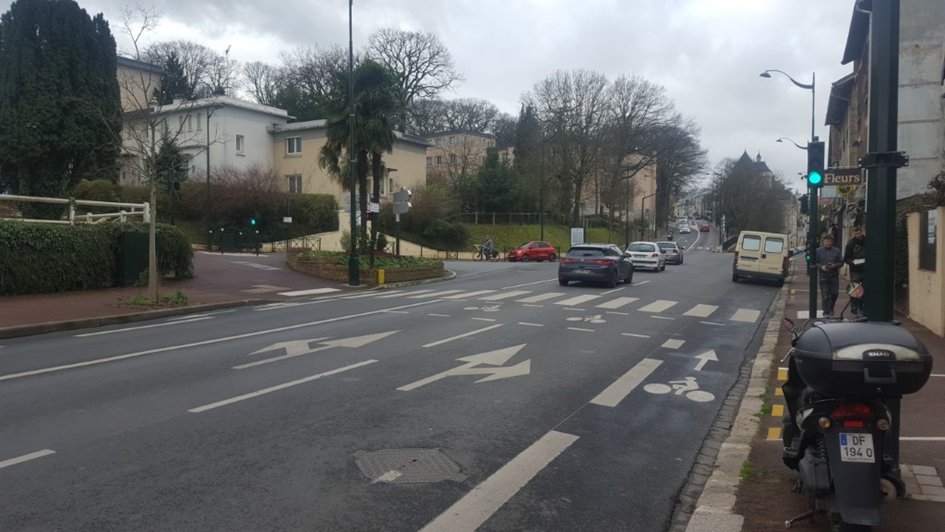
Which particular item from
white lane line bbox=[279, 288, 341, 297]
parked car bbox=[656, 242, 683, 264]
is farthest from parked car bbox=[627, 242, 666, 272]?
white lane line bbox=[279, 288, 341, 297]

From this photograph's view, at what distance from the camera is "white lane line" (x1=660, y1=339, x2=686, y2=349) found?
11.6 meters

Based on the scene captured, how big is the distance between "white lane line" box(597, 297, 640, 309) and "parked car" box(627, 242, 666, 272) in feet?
47.8

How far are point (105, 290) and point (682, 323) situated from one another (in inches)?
594

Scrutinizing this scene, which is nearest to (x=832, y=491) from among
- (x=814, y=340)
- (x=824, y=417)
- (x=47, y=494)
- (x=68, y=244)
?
(x=824, y=417)

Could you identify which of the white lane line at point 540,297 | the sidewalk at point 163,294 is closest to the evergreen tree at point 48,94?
the sidewalk at point 163,294

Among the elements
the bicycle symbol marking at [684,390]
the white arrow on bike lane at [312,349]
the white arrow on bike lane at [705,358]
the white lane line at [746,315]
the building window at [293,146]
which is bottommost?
the white lane line at [746,315]

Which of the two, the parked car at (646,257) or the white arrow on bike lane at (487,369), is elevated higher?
the parked car at (646,257)

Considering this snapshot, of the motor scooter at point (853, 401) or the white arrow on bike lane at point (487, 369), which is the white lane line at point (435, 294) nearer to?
the white arrow on bike lane at point (487, 369)

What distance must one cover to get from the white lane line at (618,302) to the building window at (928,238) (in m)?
6.70

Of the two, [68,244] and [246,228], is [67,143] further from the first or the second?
[68,244]

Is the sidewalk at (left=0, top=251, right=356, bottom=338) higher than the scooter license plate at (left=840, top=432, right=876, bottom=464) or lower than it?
lower

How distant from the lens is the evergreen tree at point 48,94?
36688 mm

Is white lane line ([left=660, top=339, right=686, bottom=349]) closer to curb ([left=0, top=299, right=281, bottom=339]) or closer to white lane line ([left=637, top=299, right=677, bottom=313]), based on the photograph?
white lane line ([left=637, top=299, right=677, bottom=313])

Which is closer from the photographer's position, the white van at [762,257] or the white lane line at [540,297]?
the white lane line at [540,297]
